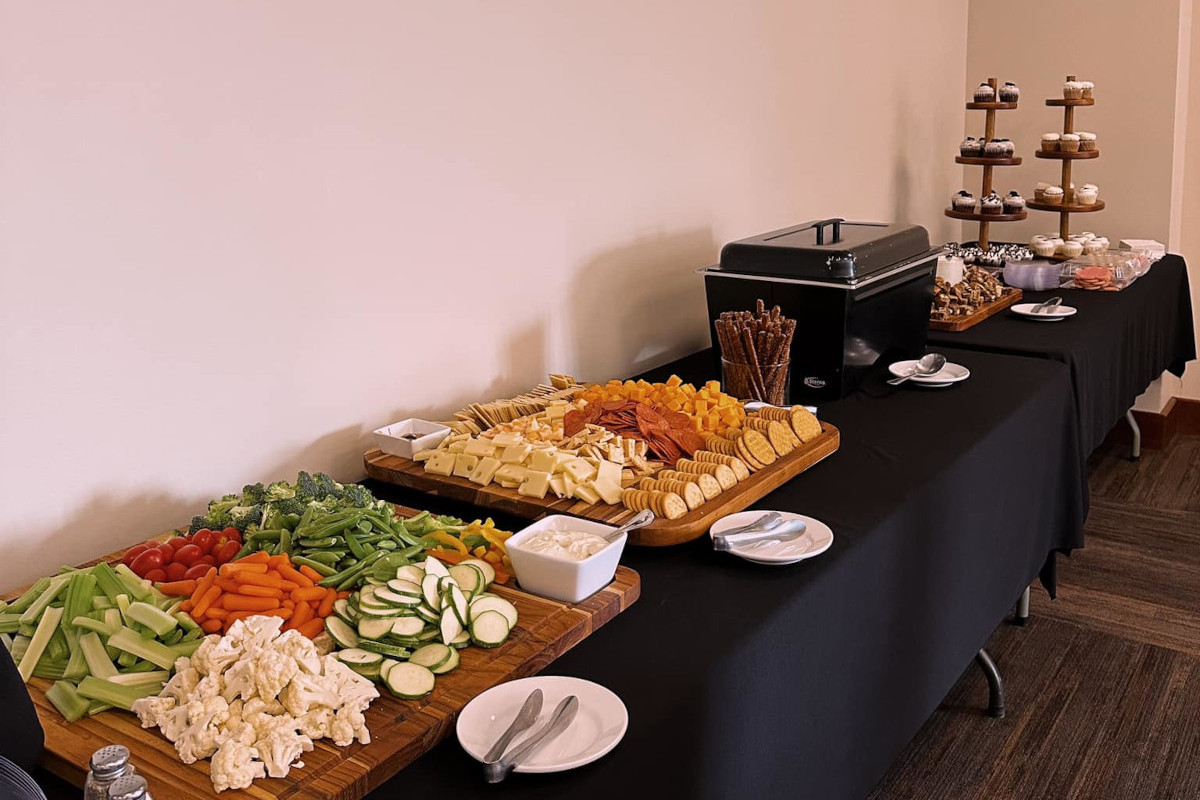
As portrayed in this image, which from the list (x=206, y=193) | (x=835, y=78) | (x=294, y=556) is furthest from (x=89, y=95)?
(x=835, y=78)

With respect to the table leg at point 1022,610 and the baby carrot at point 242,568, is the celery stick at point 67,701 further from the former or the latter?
the table leg at point 1022,610

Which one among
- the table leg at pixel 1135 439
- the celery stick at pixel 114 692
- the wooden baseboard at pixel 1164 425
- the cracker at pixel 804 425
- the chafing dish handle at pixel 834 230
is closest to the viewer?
the celery stick at pixel 114 692

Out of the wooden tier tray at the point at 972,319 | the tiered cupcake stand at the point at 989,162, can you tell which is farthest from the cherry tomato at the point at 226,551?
the tiered cupcake stand at the point at 989,162

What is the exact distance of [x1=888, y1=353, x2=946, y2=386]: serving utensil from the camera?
1.95 m

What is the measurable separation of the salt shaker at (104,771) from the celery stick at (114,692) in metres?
0.20

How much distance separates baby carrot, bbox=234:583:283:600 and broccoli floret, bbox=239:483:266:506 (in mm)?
257

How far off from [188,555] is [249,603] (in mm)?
182

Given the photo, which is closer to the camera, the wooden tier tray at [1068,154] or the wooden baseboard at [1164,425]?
the wooden tier tray at [1068,154]

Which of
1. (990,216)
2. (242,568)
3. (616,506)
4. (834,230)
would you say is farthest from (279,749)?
(990,216)

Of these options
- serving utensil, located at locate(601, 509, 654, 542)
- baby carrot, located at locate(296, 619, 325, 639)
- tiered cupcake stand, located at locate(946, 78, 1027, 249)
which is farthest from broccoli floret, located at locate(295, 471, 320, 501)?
tiered cupcake stand, located at locate(946, 78, 1027, 249)

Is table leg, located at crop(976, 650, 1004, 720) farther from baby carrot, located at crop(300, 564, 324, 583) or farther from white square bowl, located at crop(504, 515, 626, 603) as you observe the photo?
baby carrot, located at crop(300, 564, 324, 583)

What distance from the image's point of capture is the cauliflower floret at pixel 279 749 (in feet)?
2.60

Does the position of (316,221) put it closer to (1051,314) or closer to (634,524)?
(634,524)

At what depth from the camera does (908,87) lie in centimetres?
306
